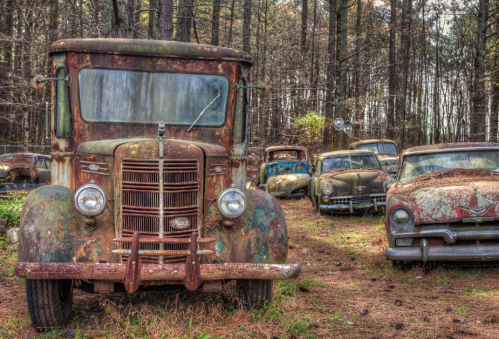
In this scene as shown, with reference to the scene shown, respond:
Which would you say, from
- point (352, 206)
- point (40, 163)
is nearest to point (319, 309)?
point (352, 206)

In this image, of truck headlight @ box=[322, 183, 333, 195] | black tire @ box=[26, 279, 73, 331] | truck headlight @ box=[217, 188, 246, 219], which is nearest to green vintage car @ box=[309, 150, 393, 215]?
truck headlight @ box=[322, 183, 333, 195]

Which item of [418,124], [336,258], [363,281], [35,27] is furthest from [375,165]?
[418,124]

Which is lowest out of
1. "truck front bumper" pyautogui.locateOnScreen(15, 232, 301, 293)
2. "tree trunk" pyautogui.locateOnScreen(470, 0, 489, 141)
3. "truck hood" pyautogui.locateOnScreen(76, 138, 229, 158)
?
"truck front bumper" pyautogui.locateOnScreen(15, 232, 301, 293)

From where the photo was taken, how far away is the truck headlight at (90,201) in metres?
4.69

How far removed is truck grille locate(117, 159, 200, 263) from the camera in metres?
4.79

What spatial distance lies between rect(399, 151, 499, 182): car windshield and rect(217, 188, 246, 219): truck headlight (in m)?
4.16

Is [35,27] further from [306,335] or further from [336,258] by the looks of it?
[306,335]

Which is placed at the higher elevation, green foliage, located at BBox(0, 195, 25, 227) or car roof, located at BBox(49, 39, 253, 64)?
car roof, located at BBox(49, 39, 253, 64)

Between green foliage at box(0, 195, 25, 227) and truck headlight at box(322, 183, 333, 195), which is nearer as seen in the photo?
green foliage at box(0, 195, 25, 227)

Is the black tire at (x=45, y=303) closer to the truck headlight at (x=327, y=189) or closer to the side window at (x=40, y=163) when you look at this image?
the truck headlight at (x=327, y=189)

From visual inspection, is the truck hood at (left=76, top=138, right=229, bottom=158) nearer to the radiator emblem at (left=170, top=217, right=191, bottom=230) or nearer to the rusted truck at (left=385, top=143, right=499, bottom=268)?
the radiator emblem at (left=170, top=217, right=191, bottom=230)

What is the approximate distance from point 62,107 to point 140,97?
2.92 ft

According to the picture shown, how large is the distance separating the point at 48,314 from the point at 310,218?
9.29 metres

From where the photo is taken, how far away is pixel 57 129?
595 cm
